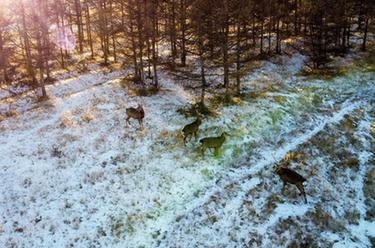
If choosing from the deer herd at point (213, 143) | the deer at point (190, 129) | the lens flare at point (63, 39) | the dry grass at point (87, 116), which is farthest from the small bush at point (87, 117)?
the lens flare at point (63, 39)

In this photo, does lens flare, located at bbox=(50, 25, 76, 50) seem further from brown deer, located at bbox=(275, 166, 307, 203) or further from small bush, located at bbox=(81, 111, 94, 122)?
brown deer, located at bbox=(275, 166, 307, 203)

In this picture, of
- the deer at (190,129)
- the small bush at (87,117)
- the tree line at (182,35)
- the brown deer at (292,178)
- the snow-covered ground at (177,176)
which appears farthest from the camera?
the tree line at (182,35)

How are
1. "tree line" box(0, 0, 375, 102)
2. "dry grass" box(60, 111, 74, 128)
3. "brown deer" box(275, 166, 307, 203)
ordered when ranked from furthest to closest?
"tree line" box(0, 0, 375, 102), "dry grass" box(60, 111, 74, 128), "brown deer" box(275, 166, 307, 203)

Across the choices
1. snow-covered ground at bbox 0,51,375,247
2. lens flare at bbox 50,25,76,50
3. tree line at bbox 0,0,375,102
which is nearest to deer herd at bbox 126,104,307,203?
snow-covered ground at bbox 0,51,375,247

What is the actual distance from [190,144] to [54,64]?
1168 inches

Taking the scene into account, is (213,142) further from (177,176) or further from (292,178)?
(292,178)

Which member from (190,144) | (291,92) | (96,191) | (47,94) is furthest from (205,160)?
(47,94)

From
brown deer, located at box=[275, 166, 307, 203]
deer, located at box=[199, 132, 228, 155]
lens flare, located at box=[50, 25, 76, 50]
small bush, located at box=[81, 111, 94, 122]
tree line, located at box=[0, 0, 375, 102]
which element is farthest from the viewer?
lens flare, located at box=[50, 25, 76, 50]

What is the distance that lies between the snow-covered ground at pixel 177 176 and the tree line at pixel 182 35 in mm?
4543

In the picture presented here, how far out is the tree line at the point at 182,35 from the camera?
24797 millimetres

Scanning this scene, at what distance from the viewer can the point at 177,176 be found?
56.7 feet

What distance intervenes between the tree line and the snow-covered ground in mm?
4543

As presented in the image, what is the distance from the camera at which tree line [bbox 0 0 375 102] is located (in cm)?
2480

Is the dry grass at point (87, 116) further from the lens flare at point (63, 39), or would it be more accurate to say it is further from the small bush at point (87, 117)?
the lens flare at point (63, 39)
